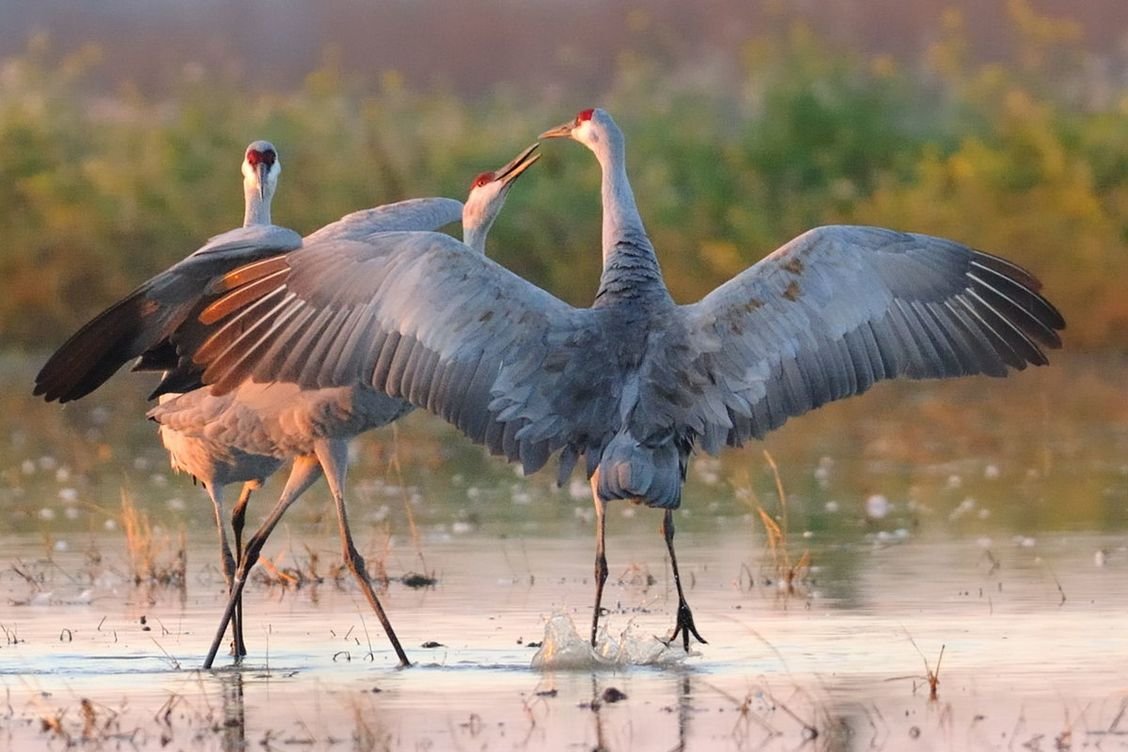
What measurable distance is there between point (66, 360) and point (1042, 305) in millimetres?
3651

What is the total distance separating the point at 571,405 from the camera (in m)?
9.26

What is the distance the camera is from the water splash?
8.90m

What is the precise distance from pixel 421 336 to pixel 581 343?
0.56 meters

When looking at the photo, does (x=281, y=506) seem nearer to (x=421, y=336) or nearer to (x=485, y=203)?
(x=421, y=336)

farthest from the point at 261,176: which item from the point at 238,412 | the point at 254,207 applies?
the point at 238,412

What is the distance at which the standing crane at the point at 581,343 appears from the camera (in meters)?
9.08

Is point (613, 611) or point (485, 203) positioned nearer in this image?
point (613, 611)

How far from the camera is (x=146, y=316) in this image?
9.54 metres

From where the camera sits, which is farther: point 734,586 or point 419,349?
point 734,586

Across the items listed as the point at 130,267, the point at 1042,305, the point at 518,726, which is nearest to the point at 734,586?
the point at 1042,305

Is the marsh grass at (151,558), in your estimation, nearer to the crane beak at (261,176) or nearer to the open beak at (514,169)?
the crane beak at (261,176)

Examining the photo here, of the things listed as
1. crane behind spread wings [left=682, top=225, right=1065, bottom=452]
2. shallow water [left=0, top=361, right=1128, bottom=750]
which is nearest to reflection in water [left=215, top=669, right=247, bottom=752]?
shallow water [left=0, top=361, right=1128, bottom=750]

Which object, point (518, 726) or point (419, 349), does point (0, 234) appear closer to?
point (419, 349)

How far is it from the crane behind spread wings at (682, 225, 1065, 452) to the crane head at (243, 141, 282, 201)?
248 cm
